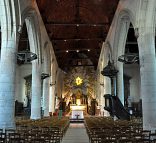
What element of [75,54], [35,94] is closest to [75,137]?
[35,94]

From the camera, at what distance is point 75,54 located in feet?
127

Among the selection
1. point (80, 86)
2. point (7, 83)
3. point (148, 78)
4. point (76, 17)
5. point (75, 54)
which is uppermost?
point (76, 17)

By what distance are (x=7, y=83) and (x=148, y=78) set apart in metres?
6.19

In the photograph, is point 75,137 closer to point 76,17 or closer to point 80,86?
point 76,17

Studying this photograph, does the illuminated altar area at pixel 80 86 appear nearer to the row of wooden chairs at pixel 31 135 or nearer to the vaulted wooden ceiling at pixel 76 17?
the vaulted wooden ceiling at pixel 76 17

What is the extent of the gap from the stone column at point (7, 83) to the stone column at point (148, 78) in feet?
18.9

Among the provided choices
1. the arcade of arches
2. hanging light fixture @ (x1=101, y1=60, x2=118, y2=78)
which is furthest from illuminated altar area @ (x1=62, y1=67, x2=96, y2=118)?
hanging light fixture @ (x1=101, y1=60, x2=118, y2=78)

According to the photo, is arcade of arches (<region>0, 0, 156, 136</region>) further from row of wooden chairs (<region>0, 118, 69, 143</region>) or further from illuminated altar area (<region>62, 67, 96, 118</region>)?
row of wooden chairs (<region>0, 118, 69, 143</region>)

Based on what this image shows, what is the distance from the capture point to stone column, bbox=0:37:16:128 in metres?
10.2

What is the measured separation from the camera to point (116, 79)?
57.5ft

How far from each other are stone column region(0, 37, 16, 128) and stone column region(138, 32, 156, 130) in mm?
5771

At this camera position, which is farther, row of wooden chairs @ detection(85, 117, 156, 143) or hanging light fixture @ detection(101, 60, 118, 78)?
hanging light fixture @ detection(101, 60, 118, 78)

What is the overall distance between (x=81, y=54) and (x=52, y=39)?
15.0 metres

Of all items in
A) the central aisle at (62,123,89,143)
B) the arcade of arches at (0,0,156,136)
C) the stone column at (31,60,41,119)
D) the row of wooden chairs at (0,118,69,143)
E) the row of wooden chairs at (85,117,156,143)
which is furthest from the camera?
the stone column at (31,60,41,119)
